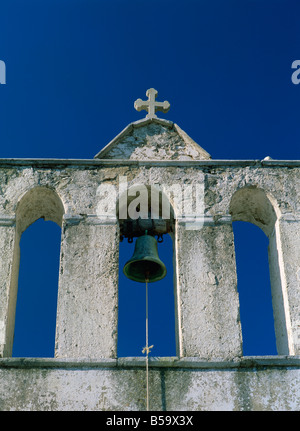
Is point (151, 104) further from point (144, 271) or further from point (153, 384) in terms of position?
point (153, 384)

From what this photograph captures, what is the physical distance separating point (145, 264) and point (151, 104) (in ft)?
5.66

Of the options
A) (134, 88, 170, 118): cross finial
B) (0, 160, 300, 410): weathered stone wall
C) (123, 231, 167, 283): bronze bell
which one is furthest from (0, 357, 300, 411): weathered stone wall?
(134, 88, 170, 118): cross finial

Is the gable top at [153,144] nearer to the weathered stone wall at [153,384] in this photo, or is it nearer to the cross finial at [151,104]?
the cross finial at [151,104]

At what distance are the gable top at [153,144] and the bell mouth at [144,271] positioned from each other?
106 centimetres

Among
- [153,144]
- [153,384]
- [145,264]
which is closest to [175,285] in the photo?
[145,264]

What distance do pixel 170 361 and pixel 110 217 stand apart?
1.53m

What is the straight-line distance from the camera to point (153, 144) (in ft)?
26.8

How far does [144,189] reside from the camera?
781 centimetres

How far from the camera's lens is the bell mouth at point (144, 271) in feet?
25.9

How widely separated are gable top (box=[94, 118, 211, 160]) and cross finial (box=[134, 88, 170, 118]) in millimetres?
187

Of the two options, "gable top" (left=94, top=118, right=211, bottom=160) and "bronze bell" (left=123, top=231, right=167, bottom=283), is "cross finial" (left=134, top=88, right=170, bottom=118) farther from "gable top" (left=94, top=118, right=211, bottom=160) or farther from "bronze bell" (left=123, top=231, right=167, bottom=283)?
"bronze bell" (left=123, top=231, right=167, bottom=283)

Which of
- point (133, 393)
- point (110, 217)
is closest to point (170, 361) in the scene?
point (133, 393)

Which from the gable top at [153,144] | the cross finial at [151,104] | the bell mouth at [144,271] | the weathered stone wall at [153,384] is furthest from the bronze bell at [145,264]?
the cross finial at [151,104]
